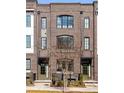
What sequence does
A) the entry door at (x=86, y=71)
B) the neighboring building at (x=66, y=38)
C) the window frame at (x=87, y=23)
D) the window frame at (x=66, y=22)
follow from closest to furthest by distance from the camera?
the entry door at (x=86, y=71) < the neighboring building at (x=66, y=38) < the window frame at (x=87, y=23) < the window frame at (x=66, y=22)

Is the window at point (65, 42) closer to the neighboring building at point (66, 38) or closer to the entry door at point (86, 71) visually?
the neighboring building at point (66, 38)

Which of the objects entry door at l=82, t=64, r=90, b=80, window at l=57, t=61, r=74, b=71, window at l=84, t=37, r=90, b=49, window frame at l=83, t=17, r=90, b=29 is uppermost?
window frame at l=83, t=17, r=90, b=29

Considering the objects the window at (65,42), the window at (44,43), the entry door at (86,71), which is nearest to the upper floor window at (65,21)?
the window at (65,42)

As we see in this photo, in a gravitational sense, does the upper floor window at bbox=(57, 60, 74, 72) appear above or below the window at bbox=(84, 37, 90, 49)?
below

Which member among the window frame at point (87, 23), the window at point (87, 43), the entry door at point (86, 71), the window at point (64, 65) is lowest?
the entry door at point (86, 71)

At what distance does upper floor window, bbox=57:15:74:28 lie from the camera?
1328 centimetres

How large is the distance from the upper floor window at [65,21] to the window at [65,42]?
0.60m

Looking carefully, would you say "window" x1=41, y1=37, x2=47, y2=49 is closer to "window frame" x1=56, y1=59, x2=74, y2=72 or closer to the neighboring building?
the neighboring building

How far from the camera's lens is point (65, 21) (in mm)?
13273

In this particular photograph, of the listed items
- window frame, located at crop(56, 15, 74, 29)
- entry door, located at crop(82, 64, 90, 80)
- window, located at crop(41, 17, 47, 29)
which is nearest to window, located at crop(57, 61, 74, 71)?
entry door, located at crop(82, 64, 90, 80)

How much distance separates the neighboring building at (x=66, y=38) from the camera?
1305 centimetres
